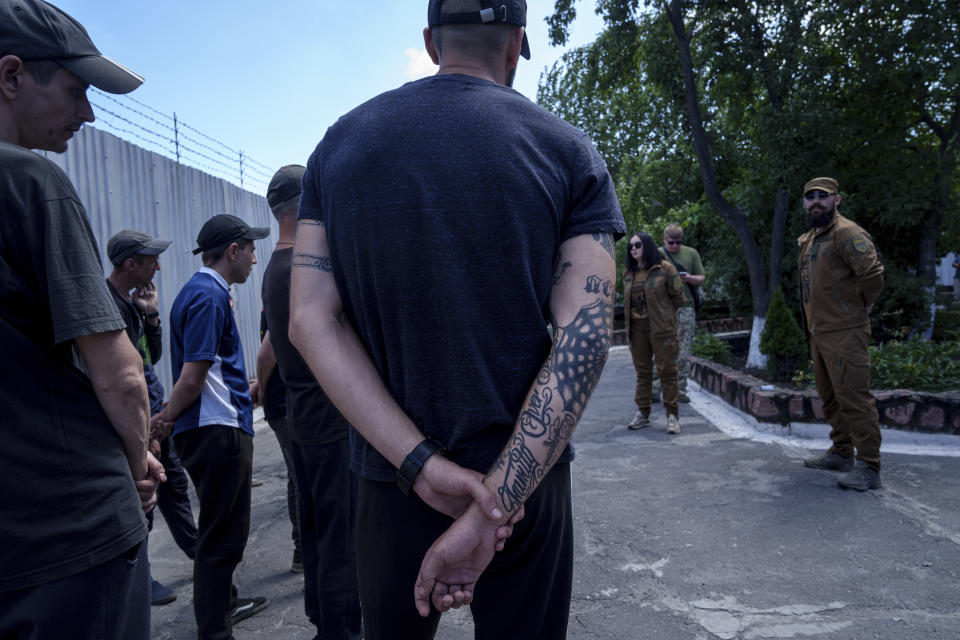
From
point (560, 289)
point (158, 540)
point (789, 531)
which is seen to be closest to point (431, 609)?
point (560, 289)

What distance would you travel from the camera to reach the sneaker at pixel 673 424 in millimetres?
6402

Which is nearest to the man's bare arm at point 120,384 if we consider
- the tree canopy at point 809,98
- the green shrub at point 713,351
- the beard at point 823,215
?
the beard at point 823,215

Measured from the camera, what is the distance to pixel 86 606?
4.47ft

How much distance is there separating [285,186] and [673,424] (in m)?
4.88

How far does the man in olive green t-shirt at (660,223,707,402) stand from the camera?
8031 millimetres

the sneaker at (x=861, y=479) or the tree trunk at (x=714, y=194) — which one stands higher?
the tree trunk at (x=714, y=194)

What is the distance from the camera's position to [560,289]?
1.37m

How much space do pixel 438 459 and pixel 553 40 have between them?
12308mm

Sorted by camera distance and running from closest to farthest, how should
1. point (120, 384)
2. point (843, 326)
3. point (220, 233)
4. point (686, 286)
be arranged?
point (120, 384) → point (220, 233) → point (843, 326) → point (686, 286)

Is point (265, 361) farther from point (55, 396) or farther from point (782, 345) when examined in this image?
point (782, 345)

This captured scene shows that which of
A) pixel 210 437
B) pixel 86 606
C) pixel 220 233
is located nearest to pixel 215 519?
pixel 210 437

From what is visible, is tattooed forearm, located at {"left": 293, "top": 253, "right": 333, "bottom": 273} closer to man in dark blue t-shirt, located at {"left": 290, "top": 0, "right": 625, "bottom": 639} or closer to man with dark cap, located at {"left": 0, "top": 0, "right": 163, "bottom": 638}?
man in dark blue t-shirt, located at {"left": 290, "top": 0, "right": 625, "bottom": 639}

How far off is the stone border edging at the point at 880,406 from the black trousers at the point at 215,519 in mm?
5199

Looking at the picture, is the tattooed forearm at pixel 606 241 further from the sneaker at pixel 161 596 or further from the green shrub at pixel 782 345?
the green shrub at pixel 782 345
